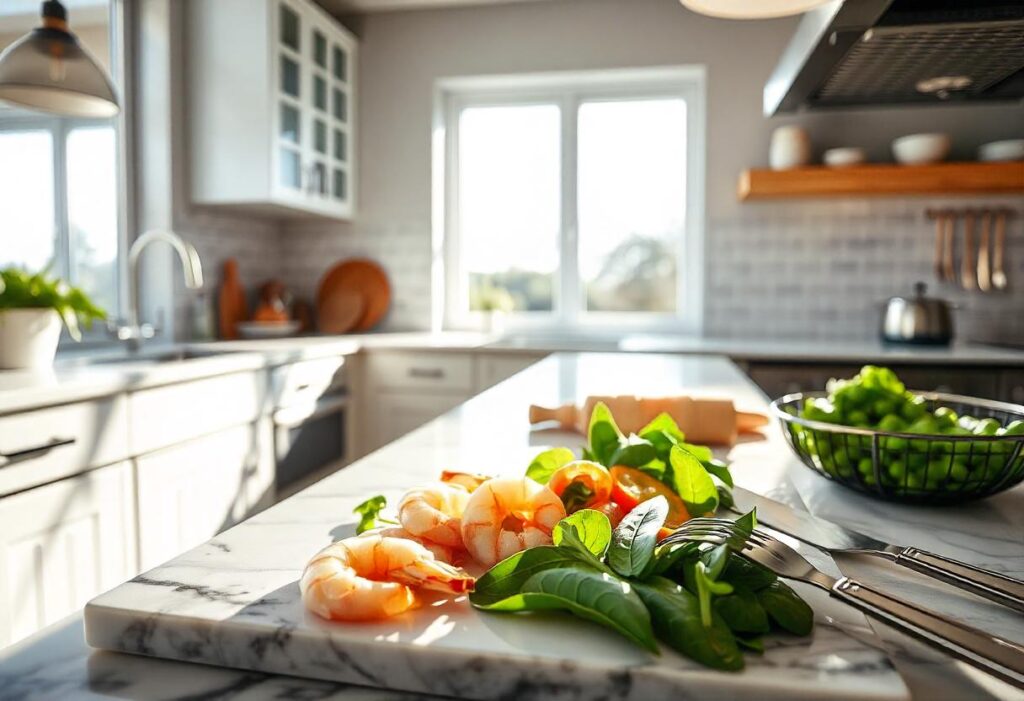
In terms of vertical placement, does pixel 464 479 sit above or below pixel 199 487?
above

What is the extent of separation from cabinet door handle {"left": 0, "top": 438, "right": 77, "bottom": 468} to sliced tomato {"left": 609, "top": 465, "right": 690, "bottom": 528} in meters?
1.46

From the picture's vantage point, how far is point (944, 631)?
479 millimetres

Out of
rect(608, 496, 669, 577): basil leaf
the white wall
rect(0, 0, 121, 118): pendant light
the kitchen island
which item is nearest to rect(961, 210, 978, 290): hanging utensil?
the white wall

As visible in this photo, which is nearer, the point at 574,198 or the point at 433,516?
the point at 433,516

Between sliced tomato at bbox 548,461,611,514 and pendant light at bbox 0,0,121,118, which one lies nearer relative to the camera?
sliced tomato at bbox 548,461,611,514

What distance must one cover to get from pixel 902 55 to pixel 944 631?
133 cm

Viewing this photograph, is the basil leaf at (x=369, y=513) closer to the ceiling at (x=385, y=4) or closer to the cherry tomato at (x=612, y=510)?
the cherry tomato at (x=612, y=510)

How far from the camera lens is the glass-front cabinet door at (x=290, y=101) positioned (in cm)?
320

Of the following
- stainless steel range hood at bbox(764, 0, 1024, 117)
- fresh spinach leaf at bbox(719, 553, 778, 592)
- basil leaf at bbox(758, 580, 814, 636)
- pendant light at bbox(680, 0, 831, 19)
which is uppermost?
stainless steel range hood at bbox(764, 0, 1024, 117)

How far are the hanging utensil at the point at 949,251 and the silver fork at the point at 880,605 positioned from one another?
3.39m

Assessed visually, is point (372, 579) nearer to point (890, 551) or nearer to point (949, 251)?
point (890, 551)

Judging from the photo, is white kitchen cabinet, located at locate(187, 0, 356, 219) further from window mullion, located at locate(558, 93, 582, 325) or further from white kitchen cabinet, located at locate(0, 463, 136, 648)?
white kitchen cabinet, located at locate(0, 463, 136, 648)

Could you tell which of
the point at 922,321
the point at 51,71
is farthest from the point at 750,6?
the point at 922,321

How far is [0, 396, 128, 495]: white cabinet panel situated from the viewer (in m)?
1.64
